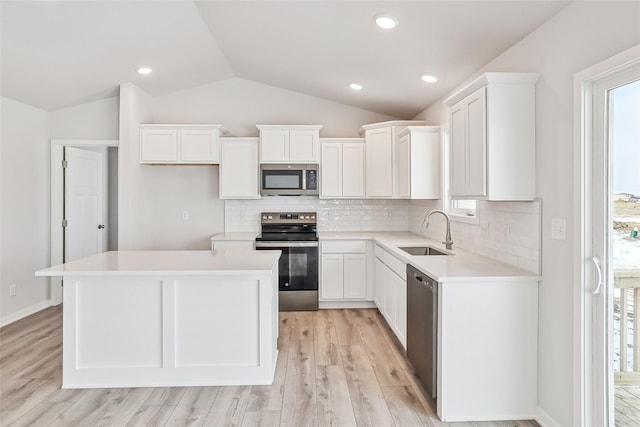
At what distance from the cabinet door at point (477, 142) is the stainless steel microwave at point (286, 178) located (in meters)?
2.47

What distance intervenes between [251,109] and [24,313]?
3.57 meters

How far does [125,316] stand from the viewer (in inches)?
105

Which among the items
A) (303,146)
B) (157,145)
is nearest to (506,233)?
(303,146)

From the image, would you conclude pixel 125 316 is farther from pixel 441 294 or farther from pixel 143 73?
pixel 143 73

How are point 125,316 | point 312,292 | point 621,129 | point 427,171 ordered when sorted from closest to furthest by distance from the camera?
1. point 621,129
2. point 125,316
3. point 427,171
4. point 312,292

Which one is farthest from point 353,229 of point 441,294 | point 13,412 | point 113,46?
point 13,412

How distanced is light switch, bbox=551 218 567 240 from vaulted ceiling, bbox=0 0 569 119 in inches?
45.6

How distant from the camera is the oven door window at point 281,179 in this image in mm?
4734

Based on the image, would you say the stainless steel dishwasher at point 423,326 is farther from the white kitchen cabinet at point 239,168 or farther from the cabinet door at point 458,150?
the white kitchen cabinet at point 239,168

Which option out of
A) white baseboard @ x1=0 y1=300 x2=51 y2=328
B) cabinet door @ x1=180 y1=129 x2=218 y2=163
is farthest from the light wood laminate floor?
cabinet door @ x1=180 y1=129 x2=218 y2=163

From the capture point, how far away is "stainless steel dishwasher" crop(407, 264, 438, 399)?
2352mm

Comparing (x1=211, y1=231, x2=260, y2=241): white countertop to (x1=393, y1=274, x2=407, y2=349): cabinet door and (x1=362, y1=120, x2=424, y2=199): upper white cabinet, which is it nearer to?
(x1=362, y1=120, x2=424, y2=199): upper white cabinet

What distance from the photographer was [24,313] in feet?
13.8

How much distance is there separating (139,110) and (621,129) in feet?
15.5
